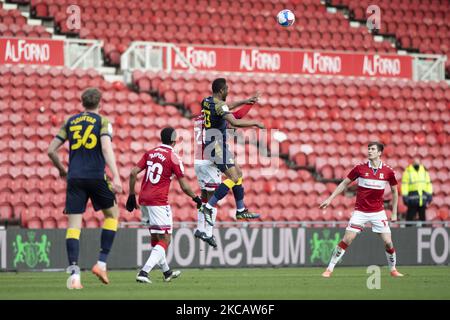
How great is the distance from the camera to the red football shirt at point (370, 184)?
653 inches

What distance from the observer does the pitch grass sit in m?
11.8

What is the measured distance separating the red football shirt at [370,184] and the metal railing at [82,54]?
1026 centimetres

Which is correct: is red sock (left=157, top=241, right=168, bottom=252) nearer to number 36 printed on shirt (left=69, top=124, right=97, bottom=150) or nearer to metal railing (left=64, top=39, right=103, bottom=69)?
number 36 printed on shirt (left=69, top=124, right=97, bottom=150)

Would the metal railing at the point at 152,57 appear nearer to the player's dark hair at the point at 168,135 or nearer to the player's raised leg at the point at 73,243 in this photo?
the player's dark hair at the point at 168,135

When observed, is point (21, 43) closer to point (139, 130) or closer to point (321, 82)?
point (139, 130)

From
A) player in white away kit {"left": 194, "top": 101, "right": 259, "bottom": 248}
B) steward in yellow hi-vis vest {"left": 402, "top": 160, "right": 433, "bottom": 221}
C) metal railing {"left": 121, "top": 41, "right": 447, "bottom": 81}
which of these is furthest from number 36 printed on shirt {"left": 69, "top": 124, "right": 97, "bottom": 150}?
metal railing {"left": 121, "top": 41, "right": 447, "bottom": 81}

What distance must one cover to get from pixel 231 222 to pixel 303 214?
2.83 metres

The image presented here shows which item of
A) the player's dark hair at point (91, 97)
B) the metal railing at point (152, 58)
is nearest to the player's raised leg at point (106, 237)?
the player's dark hair at point (91, 97)

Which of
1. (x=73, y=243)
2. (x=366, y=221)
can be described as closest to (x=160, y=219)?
(x=73, y=243)

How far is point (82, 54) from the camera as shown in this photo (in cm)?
2497

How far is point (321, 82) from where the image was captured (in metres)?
27.3

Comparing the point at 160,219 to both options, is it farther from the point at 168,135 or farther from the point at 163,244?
the point at 168,135

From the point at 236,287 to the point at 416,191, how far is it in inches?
423

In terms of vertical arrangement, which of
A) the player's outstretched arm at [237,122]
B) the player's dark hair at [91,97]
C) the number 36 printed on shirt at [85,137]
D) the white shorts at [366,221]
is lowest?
the white shorts at [366,221]
